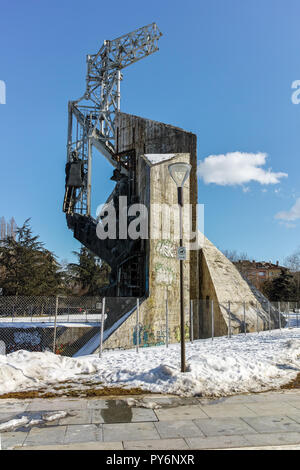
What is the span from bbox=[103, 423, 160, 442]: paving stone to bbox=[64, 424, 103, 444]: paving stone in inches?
4.2

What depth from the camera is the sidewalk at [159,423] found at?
15.6 feet

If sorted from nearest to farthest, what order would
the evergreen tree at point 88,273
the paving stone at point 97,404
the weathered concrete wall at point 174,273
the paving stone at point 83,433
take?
the paving stone at point 83,433, the paving stone at point 97,404, the weathered concrete wall at point 174,273, the evergreen tree at point 88,273

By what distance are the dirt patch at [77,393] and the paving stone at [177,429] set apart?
80.6 inches

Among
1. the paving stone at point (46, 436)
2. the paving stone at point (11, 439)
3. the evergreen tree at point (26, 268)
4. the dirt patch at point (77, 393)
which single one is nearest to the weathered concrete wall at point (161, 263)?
the dirt patch at point (77, 393)

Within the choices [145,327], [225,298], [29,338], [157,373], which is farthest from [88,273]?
[157,373]

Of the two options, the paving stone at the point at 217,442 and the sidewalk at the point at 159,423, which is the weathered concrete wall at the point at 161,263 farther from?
the paving stone at the point at 217,442

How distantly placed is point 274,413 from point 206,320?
14.8m

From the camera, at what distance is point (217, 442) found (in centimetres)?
482

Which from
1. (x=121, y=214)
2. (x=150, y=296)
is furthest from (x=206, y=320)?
(x=121, y=214)

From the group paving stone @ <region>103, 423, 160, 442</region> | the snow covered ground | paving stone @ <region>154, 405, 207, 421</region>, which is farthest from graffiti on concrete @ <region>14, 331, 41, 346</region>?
paving stone @ <region>103, 423, 160, 442</region>
